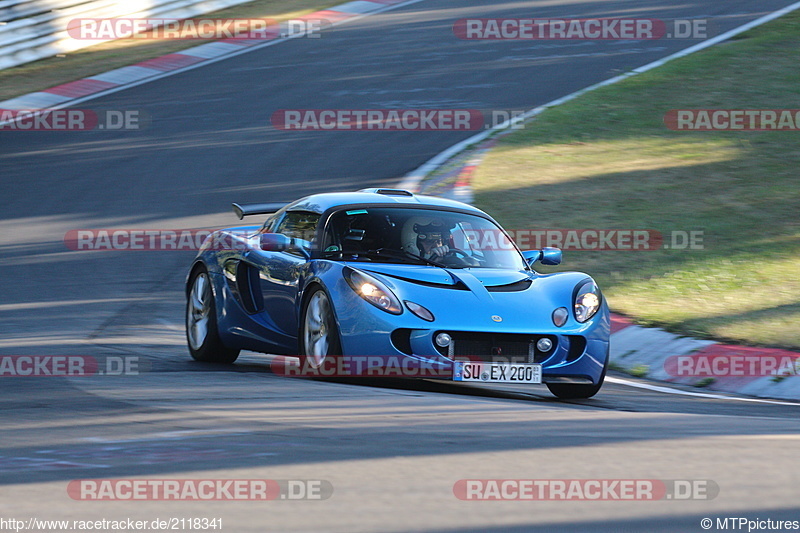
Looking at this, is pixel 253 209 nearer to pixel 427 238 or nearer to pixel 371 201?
pixel 371 201

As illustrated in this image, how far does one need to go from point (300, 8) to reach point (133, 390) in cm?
2471

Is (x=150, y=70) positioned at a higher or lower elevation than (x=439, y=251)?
higher

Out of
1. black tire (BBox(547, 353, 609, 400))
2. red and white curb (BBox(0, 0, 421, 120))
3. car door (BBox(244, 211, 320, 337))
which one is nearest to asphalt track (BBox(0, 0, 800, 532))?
black tire (BBox(547, 353, 609, 400))

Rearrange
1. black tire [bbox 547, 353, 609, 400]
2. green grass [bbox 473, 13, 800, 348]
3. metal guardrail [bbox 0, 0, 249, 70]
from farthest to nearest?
metal guardrail [bbox 0, 0, 249, 70] → green grass [bbox 473, 13, 800, 348] → black tire [bbox 547, 353, 609, 400]

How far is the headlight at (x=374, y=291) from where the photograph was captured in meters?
7.73

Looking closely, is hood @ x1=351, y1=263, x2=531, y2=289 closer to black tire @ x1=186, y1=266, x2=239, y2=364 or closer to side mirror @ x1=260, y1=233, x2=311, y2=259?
side mirror @ x1=260, y1=233, x2=311, y2=259

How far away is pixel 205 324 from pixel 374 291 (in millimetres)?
2103

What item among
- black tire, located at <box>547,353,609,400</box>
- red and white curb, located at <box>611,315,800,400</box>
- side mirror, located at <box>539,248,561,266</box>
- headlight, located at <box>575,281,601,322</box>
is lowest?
red and white curb, located at <box>611,315,800,400</box>

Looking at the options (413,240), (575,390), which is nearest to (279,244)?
(413,240)

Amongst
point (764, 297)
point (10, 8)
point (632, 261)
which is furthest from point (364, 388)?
point (10, 8)

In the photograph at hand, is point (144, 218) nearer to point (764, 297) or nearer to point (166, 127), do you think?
point (166, 127)

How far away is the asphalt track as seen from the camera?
14.8 ft

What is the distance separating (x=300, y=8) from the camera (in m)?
31.1

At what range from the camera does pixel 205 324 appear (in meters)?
9.44
